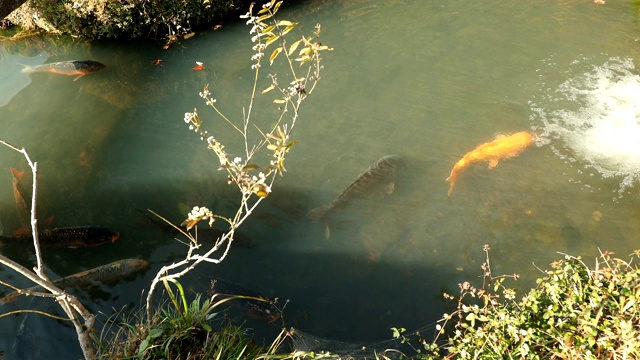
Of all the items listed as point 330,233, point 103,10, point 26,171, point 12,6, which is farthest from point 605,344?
point 103,10

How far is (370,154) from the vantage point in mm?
6750

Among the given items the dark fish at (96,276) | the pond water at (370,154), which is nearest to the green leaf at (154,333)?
the pond water at (370,154)

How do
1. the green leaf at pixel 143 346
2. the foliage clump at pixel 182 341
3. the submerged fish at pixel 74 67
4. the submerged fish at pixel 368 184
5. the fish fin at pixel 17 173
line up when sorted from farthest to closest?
1. the submerged fish at pixel 74 67
2. the fish fin at pixel 17 173
3. the submerged fish at pixel 368 184
4. the foliage clump at pixel 182 341
5. the green leaf at pixel 143 346

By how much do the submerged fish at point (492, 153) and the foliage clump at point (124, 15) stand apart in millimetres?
5355

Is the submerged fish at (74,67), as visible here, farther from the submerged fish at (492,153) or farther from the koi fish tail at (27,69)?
the submerged fish at (492,153)

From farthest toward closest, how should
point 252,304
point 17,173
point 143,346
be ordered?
point 17,173, point 252,304, point 143,346

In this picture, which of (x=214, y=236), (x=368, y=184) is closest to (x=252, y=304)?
(x=214, y=236)

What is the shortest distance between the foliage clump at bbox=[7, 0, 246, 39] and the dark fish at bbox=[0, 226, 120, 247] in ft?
15.8

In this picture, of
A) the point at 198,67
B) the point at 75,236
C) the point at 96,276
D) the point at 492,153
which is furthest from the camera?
the point at 198,67

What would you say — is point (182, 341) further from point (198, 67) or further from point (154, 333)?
point (198, 67)

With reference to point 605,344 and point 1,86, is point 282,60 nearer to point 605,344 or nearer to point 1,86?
point 1,86

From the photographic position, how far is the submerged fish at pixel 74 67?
8570 mm

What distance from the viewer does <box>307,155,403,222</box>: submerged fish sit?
598 cm

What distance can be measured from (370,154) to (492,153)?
1411 mm
